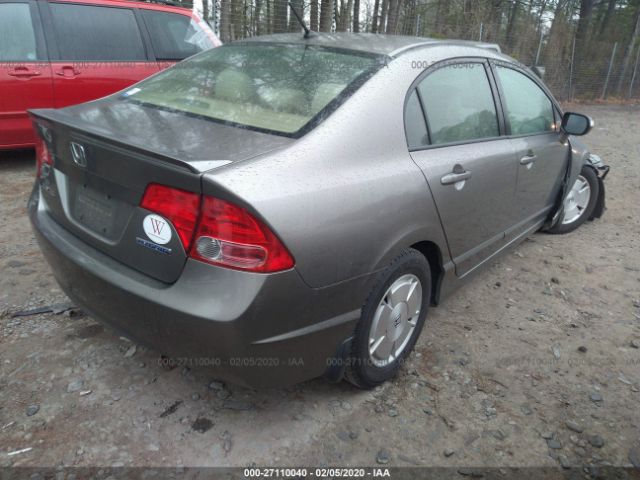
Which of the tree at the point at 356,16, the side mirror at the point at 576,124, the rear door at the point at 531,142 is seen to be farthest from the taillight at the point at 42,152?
the tree at the point at 356,16

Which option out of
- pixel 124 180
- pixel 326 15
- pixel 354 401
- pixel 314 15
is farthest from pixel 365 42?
pixel 314 15

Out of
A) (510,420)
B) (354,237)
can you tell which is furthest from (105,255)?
(510,420)

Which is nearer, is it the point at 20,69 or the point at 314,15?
the point at 20,69

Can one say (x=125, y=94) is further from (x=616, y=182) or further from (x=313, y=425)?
(x=616, y=182)

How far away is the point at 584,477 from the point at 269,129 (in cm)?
193

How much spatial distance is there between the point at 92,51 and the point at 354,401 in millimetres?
4722

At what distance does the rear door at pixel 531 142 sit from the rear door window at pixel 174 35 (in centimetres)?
391

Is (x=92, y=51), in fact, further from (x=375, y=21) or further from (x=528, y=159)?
(x=375, y=21)

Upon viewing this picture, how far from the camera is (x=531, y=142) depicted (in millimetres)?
3340

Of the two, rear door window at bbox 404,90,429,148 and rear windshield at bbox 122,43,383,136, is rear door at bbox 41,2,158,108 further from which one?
rear door window at bbox 404,90,429,148

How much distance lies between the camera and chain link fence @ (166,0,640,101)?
9.75 metres

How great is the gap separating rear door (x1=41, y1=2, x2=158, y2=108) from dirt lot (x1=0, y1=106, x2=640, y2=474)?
8.30 ft

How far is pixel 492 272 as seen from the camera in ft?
12.5

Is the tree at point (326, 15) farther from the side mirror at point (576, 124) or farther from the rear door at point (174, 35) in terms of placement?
the side mirror at point (576, 124)
